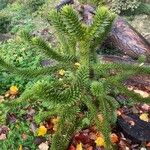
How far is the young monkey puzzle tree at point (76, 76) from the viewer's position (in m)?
3.81

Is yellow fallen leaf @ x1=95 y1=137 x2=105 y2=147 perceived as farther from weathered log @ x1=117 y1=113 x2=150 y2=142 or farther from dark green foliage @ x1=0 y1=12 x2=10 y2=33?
dark green foliage @ x1=0 y1=12 x2=10 y2=33

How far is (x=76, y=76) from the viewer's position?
4328 millimetres

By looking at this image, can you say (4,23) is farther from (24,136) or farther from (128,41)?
(24,136)

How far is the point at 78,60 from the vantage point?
4641 mm

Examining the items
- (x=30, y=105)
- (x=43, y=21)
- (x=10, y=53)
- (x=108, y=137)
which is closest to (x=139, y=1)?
(x=43, y=21)

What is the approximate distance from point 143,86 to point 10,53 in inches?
116

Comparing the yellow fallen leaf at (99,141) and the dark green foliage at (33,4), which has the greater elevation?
the yellow fallen leaf at (99,141)

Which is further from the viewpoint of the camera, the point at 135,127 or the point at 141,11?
the point at 141,11

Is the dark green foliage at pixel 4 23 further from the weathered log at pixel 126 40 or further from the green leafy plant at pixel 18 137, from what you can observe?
the green leafy plant at pixel 18 137

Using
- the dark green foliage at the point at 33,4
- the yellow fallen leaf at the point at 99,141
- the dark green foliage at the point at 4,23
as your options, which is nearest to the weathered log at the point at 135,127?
the yellow fallen leaf at the point at 99,141

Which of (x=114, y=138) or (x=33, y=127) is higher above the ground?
(x=114, y=138)

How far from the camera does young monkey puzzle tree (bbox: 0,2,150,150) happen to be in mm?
3814

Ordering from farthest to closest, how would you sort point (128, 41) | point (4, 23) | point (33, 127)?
point (4, 23) → point (128, 41) → point (33, 127)

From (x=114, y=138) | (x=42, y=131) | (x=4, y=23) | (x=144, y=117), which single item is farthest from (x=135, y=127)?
(x=4, y=23)
